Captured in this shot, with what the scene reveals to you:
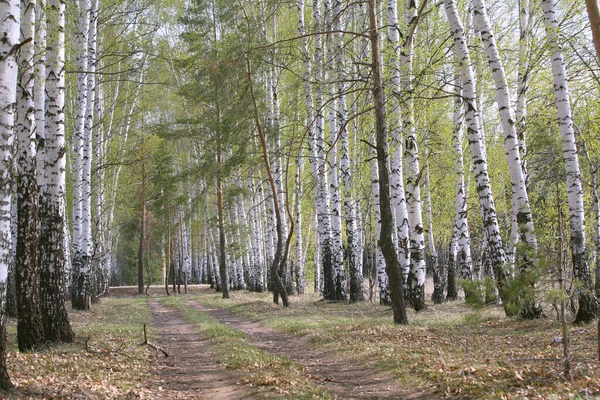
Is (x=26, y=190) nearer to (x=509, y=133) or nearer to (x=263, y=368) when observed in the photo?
(x=263, y=368)

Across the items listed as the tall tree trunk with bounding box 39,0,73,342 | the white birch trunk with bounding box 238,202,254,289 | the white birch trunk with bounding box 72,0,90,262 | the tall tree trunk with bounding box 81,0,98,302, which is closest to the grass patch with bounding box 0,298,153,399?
the tall tree trunk with bounding box 39,0,73,342

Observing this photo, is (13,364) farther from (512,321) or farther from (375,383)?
(512,321)

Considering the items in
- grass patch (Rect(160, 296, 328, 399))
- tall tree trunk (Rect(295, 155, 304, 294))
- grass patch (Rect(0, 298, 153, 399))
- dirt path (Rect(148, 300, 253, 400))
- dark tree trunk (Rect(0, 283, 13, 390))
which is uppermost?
tall tree trunk (Rect(295, 155, 304, 294))

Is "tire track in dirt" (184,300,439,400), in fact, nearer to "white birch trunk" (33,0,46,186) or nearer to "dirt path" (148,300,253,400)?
"dirt path" (148,300,253,400)

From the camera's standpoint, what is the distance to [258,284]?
31.7 m

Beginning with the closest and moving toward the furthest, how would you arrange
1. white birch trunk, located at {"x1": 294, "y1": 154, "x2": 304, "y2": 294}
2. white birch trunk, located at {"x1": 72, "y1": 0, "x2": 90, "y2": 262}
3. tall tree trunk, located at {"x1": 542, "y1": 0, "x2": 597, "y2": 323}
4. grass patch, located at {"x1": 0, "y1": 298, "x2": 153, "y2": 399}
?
grass patch, located at {"x1": 0, "y1": 298, "x2": 153, "y2": 399}
tall tree trunk, located at {"x1": 542, "y1": 0, "x2": 597, "y2": 323}
white birch trunk, located at {"x1": 72, "y1": 0, "x2": 90, "y2": 262}
white birch trunk, located at {"x1": 294, "y1": 154, "x2": 304, "y2": 294}

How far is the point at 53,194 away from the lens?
9.52m

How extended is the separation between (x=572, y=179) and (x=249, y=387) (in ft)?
25.1

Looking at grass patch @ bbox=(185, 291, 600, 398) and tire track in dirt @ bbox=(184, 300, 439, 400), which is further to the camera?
tire track in dirt @ bbox=(184, 300, 439, 400)

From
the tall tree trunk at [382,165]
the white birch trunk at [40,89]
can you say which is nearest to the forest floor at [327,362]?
the tall tree trunk at [382,165]

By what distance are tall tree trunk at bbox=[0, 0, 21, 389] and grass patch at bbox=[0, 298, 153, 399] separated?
0.72m

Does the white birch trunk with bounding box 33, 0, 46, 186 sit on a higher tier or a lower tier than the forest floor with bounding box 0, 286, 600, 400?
higher

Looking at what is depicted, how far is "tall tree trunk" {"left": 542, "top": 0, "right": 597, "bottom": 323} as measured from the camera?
34.0ft

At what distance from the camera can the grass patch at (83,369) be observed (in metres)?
6.40
